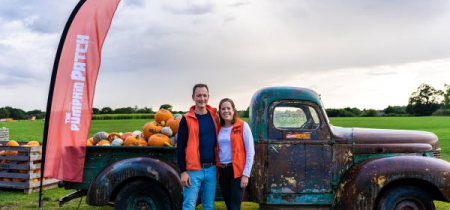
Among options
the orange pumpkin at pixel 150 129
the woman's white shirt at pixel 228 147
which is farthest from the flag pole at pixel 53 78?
the woman's white shirt at pixel 228 147

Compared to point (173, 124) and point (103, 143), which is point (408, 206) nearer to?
point (173, 124)

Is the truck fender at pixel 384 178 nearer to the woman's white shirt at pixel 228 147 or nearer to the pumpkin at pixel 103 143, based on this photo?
the woman's white shirt at pixel 228 147

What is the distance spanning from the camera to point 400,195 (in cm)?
589

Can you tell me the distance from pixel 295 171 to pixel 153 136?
7.67 ft

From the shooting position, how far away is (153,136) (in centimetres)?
659

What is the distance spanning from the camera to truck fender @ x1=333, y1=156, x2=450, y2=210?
19.0 feet

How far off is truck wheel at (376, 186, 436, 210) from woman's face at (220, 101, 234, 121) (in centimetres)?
293

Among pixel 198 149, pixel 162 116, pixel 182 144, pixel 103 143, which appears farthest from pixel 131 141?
pixel 198 149

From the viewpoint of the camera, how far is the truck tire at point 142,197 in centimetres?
597

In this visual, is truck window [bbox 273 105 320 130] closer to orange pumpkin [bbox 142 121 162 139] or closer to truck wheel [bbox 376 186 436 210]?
truck wheel [bbox 376 186 436 210]

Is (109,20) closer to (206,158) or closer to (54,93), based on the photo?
(54,93)

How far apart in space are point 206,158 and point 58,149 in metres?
3.01

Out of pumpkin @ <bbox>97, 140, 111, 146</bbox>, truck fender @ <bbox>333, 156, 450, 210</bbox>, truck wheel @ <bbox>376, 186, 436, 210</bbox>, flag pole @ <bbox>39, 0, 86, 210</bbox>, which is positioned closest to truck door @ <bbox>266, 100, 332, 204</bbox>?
truck fender @ <bbox>333, 156, 450, 210</bbox>

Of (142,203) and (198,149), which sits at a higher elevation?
(198,149)
